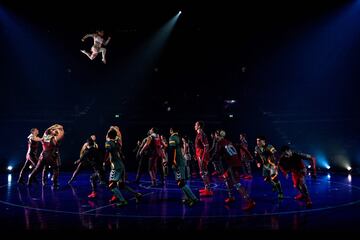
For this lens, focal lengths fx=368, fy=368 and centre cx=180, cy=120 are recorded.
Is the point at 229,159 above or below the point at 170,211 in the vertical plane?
above

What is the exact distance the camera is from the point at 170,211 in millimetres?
9617

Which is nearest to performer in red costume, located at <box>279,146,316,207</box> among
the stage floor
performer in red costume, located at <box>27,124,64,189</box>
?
the stage floor

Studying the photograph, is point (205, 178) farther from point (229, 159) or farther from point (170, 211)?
point (170, 211)

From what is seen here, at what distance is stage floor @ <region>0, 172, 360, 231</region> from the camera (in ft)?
26.0

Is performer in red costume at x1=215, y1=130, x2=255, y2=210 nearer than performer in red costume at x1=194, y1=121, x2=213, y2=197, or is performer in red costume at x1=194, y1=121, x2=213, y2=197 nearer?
performer in red costume at x1=215, y1=130, x2=255, y2=210

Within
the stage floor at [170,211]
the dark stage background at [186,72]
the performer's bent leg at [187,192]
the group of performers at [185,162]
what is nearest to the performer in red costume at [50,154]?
the group of performers at [185,162]

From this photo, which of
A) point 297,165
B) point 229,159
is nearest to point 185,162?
point 229,159

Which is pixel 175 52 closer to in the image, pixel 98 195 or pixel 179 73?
pixel 179 73

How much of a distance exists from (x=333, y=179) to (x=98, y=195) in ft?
35.5

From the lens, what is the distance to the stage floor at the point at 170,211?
7938mm

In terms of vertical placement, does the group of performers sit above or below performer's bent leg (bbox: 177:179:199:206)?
above

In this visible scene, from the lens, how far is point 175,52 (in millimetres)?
28047

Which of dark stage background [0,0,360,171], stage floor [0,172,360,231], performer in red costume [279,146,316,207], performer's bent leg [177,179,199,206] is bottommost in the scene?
stage floor [0,172,360,231]

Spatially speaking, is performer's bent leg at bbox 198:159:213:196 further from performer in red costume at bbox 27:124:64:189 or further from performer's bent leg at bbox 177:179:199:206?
performer in red costume at bbox 27:124:64:189
